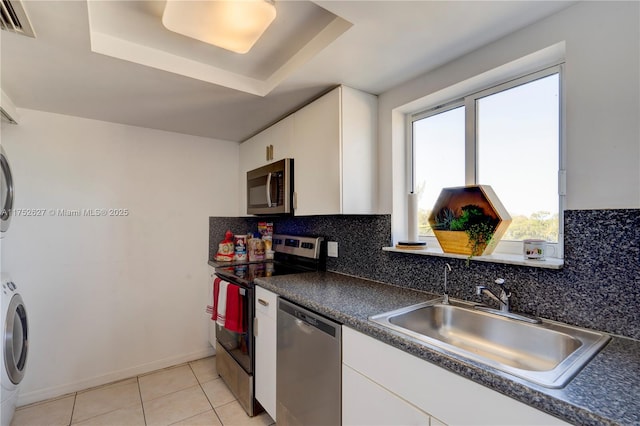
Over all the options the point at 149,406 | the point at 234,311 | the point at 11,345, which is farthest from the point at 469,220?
the point at 11,345

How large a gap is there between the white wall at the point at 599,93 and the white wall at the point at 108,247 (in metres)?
2.55

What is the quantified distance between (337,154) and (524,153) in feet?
2.95

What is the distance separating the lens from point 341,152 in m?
1.69

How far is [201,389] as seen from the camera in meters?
2.23

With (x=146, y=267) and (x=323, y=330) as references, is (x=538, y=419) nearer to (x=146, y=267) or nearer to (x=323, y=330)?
(x=323, y=330)

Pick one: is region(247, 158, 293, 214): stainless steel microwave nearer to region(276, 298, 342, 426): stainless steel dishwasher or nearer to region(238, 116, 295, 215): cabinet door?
region(238, 116, 295, 215): cabinet door

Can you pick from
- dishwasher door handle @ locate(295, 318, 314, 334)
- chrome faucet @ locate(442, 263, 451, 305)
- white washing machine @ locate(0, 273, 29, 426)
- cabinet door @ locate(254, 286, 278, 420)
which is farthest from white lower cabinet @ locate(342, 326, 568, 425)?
white washing machine @ locate(0, 273, 29, 426)

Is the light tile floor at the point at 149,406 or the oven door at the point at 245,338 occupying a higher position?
the oven door at the point at 245,338

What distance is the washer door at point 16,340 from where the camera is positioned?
165 cm

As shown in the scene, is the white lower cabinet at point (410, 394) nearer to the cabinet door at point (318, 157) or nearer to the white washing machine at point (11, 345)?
the cabinet door at point (318, 157)

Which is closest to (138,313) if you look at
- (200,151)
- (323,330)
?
(200,151)

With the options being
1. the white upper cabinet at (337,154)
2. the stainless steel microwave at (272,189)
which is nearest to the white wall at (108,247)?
the stainless steel microwave at (272,189)

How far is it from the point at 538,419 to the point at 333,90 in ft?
5.39

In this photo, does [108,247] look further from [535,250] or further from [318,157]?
[535,250]
